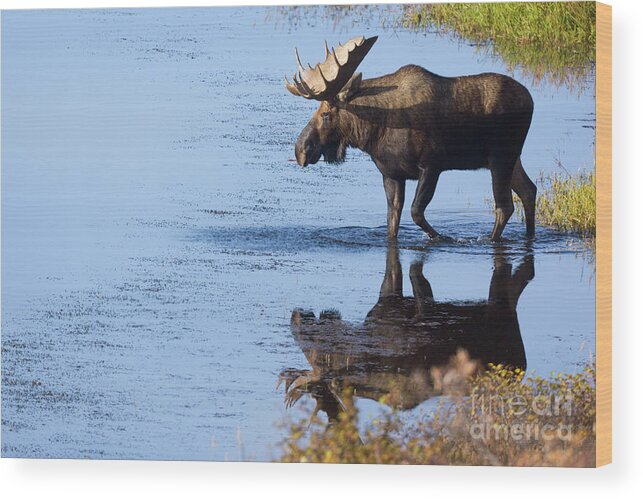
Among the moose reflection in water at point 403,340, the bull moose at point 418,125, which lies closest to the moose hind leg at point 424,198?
the bull moose at point 418,125

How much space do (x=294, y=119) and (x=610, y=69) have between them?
1673mm

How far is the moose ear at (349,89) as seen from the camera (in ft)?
28.1

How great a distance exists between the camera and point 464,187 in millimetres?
8469

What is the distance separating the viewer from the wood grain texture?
8219mm

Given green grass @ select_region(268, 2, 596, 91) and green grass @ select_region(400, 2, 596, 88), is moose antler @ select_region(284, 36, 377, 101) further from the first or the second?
green grass @ select_region(400, 2, 596, 88)

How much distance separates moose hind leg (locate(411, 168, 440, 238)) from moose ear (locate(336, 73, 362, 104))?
1.88 feet

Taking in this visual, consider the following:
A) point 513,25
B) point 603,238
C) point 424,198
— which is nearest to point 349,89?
point 424,198

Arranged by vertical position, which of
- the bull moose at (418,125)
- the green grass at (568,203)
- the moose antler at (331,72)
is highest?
the moose antler at (331,72)

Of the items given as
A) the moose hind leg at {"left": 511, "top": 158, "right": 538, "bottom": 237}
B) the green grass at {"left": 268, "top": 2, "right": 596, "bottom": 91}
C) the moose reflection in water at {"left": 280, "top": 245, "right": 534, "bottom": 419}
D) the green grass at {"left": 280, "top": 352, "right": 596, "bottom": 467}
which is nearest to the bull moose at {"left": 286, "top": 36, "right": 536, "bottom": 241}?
the moose hind leg at {"left": 511, "top": 158, "right": 538, "bottom": 237}

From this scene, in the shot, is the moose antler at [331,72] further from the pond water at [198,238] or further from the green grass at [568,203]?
the green grass at [568,203]

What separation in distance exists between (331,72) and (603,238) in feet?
5.47

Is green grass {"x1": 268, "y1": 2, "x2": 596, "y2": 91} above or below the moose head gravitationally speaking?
above

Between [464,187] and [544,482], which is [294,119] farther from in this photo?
[544,482]
